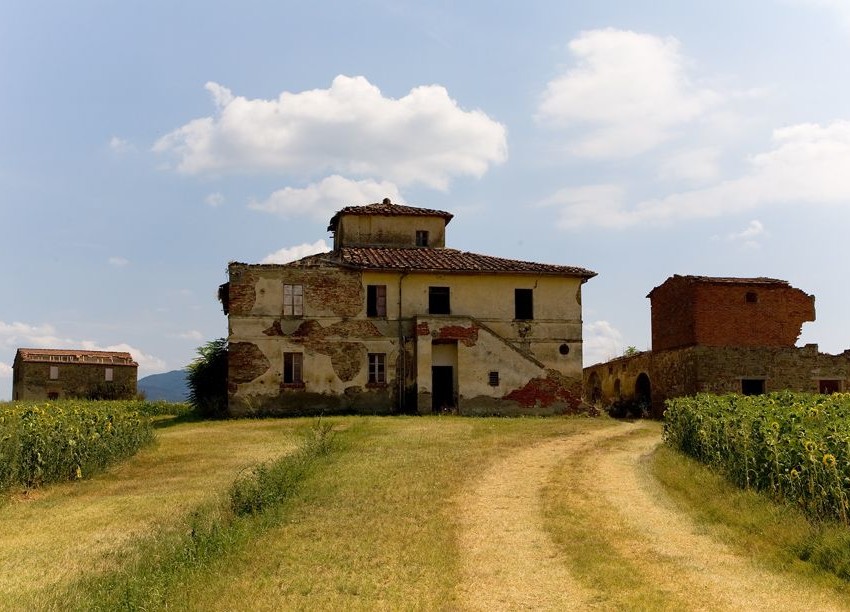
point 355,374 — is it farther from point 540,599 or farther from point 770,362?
point 540,599

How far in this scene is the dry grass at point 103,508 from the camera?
10.3 m

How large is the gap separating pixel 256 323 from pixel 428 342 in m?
6.98

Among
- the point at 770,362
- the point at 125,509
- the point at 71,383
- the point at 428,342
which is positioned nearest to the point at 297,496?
the point at 125,509

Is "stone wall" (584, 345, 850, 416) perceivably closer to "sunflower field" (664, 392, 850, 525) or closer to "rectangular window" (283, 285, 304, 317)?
"sunflower field" (664, 392, 850, 525)

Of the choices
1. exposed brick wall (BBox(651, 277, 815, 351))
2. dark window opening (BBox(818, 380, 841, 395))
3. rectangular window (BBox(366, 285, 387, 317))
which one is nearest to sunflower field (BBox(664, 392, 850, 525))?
exposed brick wall (BBox(651, 277, 815, 351))

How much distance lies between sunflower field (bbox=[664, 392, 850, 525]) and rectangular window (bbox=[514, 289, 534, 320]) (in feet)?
45.9

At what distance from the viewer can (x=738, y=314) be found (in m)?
34.6

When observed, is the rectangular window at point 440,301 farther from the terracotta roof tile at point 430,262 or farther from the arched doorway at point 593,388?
the arched doorway at point 593,388

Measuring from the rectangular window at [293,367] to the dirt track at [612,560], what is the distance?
52.3 ft

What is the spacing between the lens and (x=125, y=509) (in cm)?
1365

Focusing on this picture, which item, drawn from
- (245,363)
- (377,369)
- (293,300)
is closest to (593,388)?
(377,369)

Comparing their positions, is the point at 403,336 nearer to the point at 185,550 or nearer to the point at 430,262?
the point at 430,262

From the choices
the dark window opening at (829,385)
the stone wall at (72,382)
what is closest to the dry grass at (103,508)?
the dark window opening at (829,385)

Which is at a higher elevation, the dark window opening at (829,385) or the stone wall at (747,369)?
the stone wall at (747,369)
